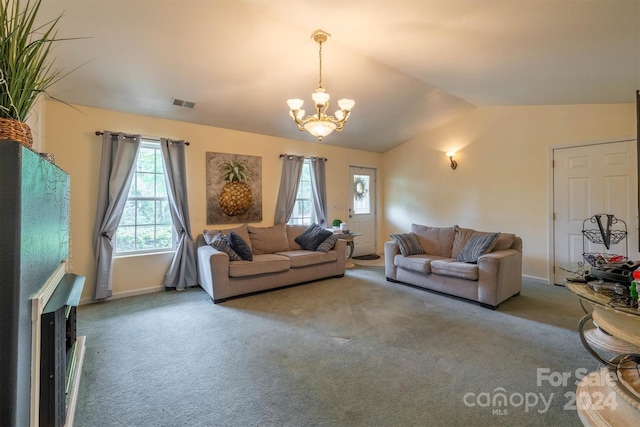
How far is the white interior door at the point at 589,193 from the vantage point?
369 cm

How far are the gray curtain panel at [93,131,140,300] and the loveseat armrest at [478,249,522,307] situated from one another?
14.8 feet

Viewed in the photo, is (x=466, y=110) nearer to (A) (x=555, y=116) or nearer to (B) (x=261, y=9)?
(A) (x=555, y=116)

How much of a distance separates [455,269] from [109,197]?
4421mm

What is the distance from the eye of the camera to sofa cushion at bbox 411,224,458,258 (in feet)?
14.1

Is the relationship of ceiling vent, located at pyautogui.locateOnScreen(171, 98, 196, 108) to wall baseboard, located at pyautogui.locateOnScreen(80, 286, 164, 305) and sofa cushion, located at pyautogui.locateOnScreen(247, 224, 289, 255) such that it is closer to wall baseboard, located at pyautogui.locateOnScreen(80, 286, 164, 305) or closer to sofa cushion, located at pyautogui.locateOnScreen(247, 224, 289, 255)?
sofa cushion, located at pyautogui.locateOnScreen(247, 224, 289, 255)

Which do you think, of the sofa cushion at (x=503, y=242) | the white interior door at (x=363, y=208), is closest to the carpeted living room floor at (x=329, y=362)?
the sofa cushion at (x=503, y=242)

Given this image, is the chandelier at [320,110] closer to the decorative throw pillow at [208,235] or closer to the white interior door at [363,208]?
the decorative throw pillow at [208,235]

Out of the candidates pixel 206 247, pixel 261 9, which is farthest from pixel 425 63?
pixel 206 247

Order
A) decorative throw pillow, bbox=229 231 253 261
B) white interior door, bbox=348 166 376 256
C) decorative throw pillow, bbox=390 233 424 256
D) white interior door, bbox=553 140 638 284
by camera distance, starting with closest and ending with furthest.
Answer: white interior door, bbox=553 140 638 284 < decorative throw pillow, bbox=229 231 253 261 < decorative throw pillow, bbox=390 233 424 256 < white interior door, bbox=348 166 376 256

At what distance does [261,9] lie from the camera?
8.56 feet

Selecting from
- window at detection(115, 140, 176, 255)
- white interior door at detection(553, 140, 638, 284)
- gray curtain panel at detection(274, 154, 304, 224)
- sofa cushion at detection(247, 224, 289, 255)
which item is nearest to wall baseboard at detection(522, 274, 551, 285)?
white interior door at detection(553, 140, 638, 284)

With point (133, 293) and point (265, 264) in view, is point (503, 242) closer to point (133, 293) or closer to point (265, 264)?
point (265, 264)

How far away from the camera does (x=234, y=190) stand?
4574mm

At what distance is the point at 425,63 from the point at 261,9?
1.91m
